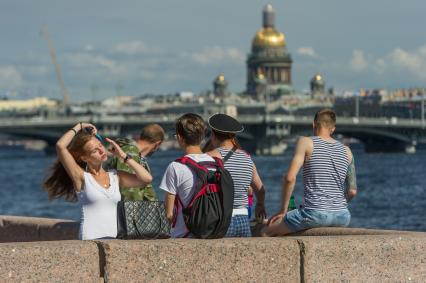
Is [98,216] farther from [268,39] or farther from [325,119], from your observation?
[268,39]

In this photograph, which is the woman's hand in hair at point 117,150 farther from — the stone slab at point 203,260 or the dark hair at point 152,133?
the dark hair at point 152,133

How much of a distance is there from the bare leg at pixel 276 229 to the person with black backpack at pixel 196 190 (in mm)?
731

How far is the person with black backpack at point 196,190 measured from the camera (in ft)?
16.7

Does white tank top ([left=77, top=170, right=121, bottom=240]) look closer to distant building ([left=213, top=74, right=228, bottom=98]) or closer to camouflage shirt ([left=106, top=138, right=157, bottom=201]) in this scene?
camouflage shirt ([left=106, top=138, right=157, bottom=201])

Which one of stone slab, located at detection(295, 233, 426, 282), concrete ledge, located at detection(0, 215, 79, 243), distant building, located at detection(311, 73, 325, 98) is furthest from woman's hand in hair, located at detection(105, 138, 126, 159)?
distant building, located at detection(311, 73, 325, 98)

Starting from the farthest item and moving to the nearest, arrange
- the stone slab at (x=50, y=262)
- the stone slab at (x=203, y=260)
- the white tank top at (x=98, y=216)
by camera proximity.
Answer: the white tank top at (x=98, y=216)
the stone slab at (x=203, y=260)
the stone slab at (x=50, y=262)

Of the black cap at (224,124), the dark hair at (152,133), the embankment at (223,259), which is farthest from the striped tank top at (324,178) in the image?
the dark hair at (152,133)

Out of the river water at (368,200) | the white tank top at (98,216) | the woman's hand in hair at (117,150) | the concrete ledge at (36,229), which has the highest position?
the woman's hand in hair at (117,150)

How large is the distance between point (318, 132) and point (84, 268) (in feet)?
5.63

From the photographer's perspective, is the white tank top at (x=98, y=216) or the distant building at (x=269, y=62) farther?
the distant building at (x=269, y=62)

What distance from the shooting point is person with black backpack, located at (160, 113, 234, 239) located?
201 inches

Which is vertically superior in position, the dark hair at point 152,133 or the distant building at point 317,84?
the dark hair at point 152,133

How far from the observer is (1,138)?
177625mm

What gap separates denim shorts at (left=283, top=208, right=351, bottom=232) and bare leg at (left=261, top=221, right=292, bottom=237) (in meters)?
0.02
